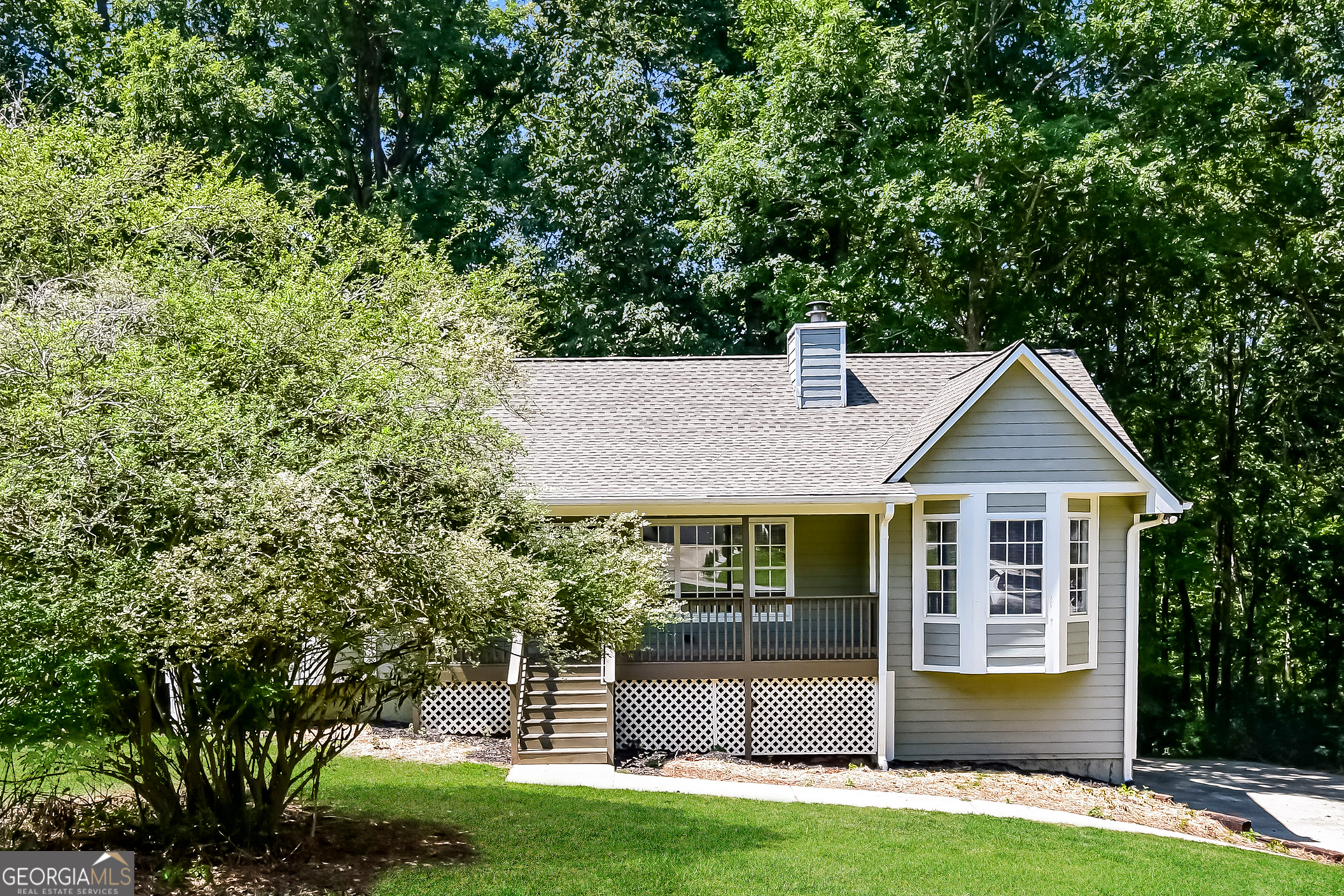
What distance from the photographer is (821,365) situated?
54.9 feet

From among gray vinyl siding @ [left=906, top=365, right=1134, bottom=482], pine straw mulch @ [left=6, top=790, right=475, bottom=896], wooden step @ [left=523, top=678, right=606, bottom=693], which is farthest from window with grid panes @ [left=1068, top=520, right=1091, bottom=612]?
pine straw mulch @ [left=6, top=790, right=475, bottom=896]

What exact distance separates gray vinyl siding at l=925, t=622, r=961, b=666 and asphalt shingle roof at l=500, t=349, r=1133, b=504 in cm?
198

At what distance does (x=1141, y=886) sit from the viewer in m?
8.56

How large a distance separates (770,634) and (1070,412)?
16.5 ft

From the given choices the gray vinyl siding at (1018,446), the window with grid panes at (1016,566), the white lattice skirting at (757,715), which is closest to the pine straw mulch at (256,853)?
the white lattice skirting at (757,715)

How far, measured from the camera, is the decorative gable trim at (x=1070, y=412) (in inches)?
546

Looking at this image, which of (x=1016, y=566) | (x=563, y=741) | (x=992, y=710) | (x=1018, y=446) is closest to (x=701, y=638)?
(x=563, y=741)

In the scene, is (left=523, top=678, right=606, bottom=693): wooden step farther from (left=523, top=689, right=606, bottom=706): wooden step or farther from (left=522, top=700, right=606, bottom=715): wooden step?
(left=522, top=700, right=606, bottom=715): wooden step

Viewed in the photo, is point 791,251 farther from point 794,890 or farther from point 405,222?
point 794,890

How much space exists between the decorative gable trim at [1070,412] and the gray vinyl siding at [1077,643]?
185cm

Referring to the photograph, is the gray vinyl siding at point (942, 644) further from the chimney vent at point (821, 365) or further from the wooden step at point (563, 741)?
the wooden step at point (563, 741)

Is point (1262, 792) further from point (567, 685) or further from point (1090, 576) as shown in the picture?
point (567, 685)

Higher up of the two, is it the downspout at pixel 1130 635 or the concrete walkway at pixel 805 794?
the downspout at pixel 1130 635

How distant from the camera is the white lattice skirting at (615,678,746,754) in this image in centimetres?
1446
